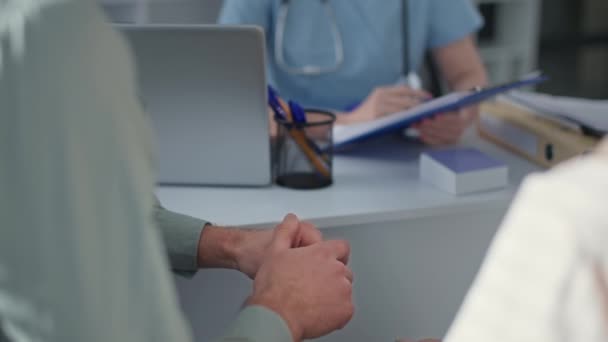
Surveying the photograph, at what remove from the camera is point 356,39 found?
5.71 ft

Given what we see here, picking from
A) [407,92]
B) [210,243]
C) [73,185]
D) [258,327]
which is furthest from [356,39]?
[73,185]

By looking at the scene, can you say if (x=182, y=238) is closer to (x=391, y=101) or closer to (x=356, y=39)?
(x=391, y=101)

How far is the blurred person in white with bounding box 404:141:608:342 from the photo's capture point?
365mm

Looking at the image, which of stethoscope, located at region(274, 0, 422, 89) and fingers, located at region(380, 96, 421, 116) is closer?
fingers, located at region(380, 96, 421, 116)

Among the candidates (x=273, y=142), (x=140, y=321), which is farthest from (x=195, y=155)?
(x=140, y=321)

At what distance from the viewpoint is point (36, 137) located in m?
0.46

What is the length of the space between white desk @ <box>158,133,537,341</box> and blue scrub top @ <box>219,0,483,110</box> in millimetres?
562

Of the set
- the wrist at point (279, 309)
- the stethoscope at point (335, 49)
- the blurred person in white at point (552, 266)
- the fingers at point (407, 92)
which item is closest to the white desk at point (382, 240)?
the fingers at point (407, 92)

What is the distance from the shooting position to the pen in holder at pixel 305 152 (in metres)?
1.20

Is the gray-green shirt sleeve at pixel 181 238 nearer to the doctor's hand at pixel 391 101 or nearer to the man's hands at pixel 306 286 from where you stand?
the man's hands at pixel 306 286

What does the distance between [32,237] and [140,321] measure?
0.09 m

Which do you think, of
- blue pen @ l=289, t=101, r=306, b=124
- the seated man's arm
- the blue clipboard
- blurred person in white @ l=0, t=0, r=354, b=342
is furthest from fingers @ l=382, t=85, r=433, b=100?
blurred person in white @ l=0, t=0, r=354, b=342

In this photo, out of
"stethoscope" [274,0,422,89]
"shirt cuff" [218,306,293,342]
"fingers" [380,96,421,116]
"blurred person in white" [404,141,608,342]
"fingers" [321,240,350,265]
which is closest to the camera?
"blurred person in white" [404,141,608,342]

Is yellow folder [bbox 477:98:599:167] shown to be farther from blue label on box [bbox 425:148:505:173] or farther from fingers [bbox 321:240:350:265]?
fingers [bbox 321:240:350:265]
